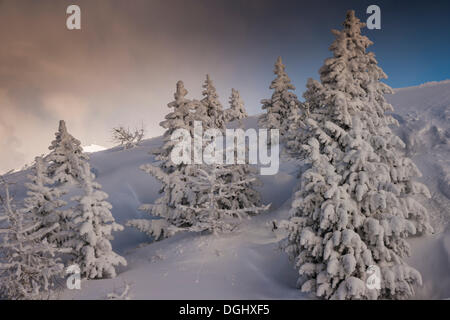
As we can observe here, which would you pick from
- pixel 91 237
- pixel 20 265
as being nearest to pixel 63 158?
pixel 91 237

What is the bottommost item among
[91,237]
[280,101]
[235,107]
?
[91,237]

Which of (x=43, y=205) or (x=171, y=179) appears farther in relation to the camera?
(x=171, y=179)

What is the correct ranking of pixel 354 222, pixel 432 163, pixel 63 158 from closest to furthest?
pixel 354 222
pixel 432 163
pixel 63 158

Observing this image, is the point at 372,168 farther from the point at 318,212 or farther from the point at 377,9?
the point at 377,9

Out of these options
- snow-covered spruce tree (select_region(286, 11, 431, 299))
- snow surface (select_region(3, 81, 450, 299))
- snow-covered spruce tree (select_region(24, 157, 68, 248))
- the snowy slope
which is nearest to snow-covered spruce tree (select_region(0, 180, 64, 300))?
snow surface (select_region(3, 81, 450, 299))

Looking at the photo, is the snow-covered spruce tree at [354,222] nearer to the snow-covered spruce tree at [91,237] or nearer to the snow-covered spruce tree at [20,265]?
the snow-covered spruce tree at [91,237]

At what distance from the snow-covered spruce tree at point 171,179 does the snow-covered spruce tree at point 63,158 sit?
1488 centimetres

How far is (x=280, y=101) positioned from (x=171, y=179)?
18.4m

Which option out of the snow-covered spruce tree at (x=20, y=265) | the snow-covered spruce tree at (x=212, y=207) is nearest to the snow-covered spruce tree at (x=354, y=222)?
the snow-covered spruce tree at (x=212, y=207)

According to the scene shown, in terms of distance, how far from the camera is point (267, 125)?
28.9 meters

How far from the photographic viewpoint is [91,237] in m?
10.4

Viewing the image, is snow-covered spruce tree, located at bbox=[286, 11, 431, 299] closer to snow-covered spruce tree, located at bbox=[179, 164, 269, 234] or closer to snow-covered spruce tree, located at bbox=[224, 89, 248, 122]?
snow-covered spruce tree, located at bbox=[179, 164, 269, 234]

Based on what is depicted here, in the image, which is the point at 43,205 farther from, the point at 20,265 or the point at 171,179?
the point at 171,179
